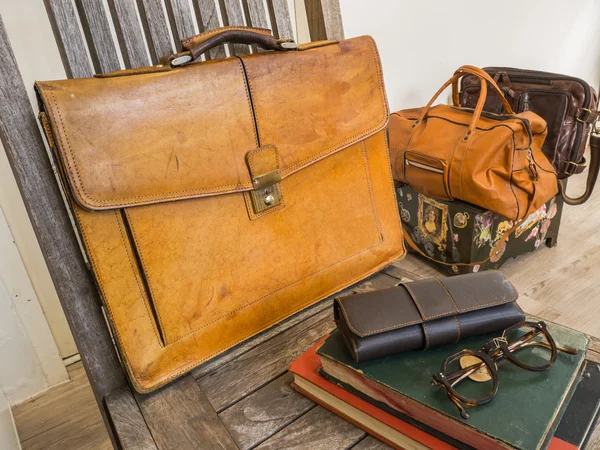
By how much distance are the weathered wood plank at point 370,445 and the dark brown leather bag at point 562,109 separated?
116 cm

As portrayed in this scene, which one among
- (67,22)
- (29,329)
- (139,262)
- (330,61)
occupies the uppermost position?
(67,22)

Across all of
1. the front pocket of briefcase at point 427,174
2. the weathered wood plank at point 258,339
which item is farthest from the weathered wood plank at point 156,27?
the front pocket of briefcase at point 427,174

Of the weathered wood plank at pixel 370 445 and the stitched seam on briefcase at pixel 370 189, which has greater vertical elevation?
the stitched seam on briefcase at pixel 370 189

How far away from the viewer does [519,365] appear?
48 centimetres

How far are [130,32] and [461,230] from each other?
87 cm

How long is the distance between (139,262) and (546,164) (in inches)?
41.1

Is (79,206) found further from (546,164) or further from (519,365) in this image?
(546,164)

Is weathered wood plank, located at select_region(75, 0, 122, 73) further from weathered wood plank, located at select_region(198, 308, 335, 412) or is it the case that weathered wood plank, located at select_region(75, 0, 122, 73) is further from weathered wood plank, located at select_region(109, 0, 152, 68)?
weathered wood plank, located at select_region(198, 308, 335, 412)

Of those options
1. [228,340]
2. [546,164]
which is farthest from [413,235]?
[228,340]

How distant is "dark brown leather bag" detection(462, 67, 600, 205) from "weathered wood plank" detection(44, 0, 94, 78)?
126cm

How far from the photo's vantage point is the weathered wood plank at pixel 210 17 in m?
0.67

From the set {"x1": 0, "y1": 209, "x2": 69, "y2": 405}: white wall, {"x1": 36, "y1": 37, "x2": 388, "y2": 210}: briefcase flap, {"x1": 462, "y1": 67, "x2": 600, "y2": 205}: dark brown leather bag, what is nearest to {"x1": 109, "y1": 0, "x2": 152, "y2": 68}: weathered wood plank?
{"x1": 36, "y1": 37, "x2": 388, "y2": 210}: briefcase flap

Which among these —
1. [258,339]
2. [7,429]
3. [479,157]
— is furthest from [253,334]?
[7,429]

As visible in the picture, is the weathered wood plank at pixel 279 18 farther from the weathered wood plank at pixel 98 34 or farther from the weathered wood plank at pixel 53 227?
the weathered wood plank at pixel 53 227
